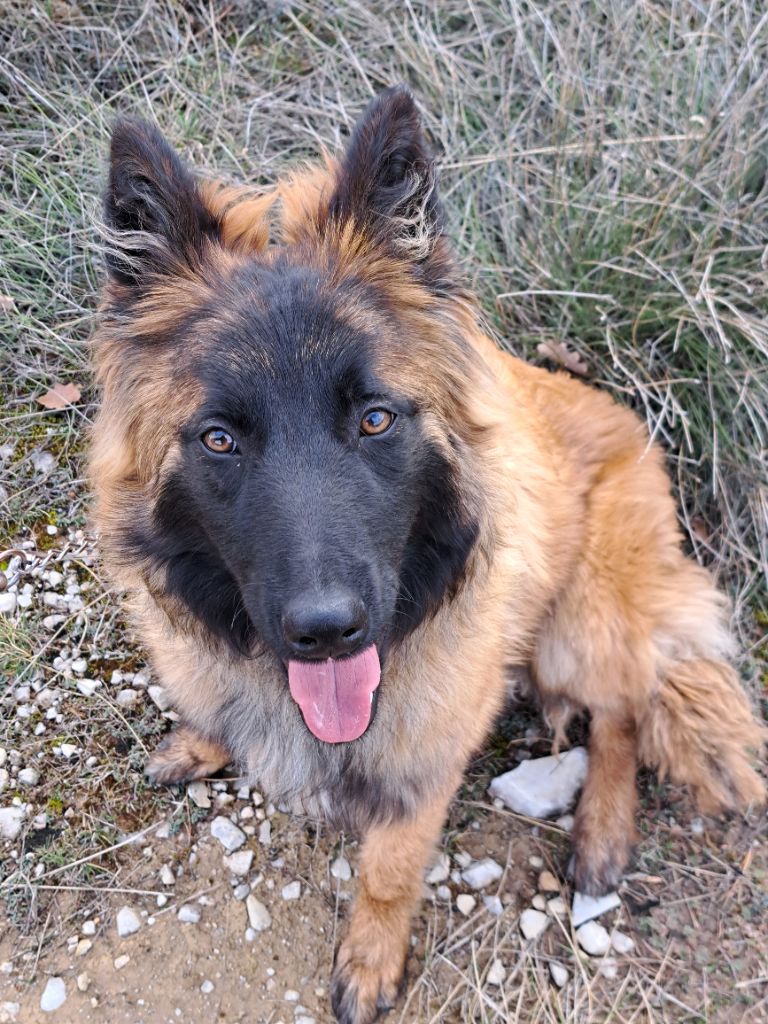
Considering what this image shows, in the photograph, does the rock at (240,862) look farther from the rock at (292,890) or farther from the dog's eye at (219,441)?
the dog's eye at (219,441)

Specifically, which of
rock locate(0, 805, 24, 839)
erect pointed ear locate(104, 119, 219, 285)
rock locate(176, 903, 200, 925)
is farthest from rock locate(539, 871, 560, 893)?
erect pointed ear locate(104, 119, 219, 285)

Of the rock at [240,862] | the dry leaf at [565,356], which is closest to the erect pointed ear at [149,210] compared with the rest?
the rock at [240,862]

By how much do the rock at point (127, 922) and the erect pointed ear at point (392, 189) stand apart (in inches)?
94.5

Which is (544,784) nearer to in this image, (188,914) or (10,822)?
(188,914)

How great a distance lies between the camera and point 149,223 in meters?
2.08

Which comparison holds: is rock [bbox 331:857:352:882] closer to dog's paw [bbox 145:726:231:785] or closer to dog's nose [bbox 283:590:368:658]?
dog's paw [bbox 145:726:231:785]

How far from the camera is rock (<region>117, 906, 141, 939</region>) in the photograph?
2836 millimetres

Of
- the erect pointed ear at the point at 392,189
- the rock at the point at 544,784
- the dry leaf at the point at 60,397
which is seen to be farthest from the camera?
the dry leaf at the point at 60,397

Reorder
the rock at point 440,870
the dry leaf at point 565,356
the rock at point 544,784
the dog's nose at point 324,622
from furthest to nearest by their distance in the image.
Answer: the dry leaf at point 565,356 < the rock at point 544,784 < the rock at point 440,870 < the dog's nose at point 324,622

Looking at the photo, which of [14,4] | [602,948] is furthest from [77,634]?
[14,4]

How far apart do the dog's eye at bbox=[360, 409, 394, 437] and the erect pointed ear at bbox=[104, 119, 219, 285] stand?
634 mm

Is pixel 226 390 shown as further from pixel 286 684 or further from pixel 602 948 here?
pixel 602 948

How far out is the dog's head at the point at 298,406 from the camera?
191 centimetres

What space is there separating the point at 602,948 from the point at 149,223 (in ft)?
9.41
